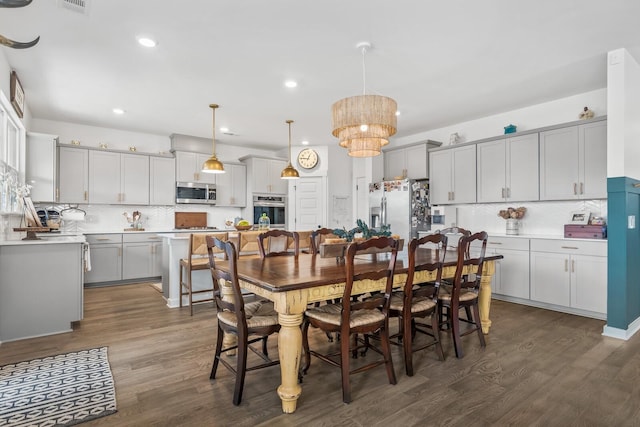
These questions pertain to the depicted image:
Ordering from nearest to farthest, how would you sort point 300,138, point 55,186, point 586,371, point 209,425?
point 209,425 → point 586,371 → point 55,186 → point 300,138

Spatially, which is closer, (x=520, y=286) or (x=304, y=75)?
(x=304, y=75)

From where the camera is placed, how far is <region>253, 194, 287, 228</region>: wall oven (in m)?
7.17

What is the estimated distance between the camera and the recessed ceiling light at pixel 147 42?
307 centimetres

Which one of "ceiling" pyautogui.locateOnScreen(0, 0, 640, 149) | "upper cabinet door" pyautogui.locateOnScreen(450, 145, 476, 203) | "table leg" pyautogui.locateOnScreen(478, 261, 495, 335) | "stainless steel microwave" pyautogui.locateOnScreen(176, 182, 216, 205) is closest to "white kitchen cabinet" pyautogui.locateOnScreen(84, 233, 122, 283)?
"stainless steel microwave" pyautogui.locateOnScreen(176, 182, 216, 205)

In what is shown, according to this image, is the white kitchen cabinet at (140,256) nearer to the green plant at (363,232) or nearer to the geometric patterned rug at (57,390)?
the geometric patterned rug at (57,390)

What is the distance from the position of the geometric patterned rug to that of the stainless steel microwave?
409cm

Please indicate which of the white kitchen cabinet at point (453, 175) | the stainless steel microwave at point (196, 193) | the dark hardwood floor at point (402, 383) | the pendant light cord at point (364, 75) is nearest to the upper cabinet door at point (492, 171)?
the white kitchen cabinet at point (453, 175)

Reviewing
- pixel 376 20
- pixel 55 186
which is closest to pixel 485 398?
pixel 376 20

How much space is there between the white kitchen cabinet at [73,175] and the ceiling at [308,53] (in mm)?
756

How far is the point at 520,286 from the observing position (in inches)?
178

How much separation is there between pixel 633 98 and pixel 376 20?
2.81 meters

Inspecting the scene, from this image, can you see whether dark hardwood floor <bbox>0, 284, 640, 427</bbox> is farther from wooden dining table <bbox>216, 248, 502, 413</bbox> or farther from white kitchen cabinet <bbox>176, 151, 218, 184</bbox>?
white kitchen cabinet <bbox>176, 151, 218, 184</bbox>

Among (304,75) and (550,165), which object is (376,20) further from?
(550,165)

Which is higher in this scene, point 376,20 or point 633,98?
point 376,20
